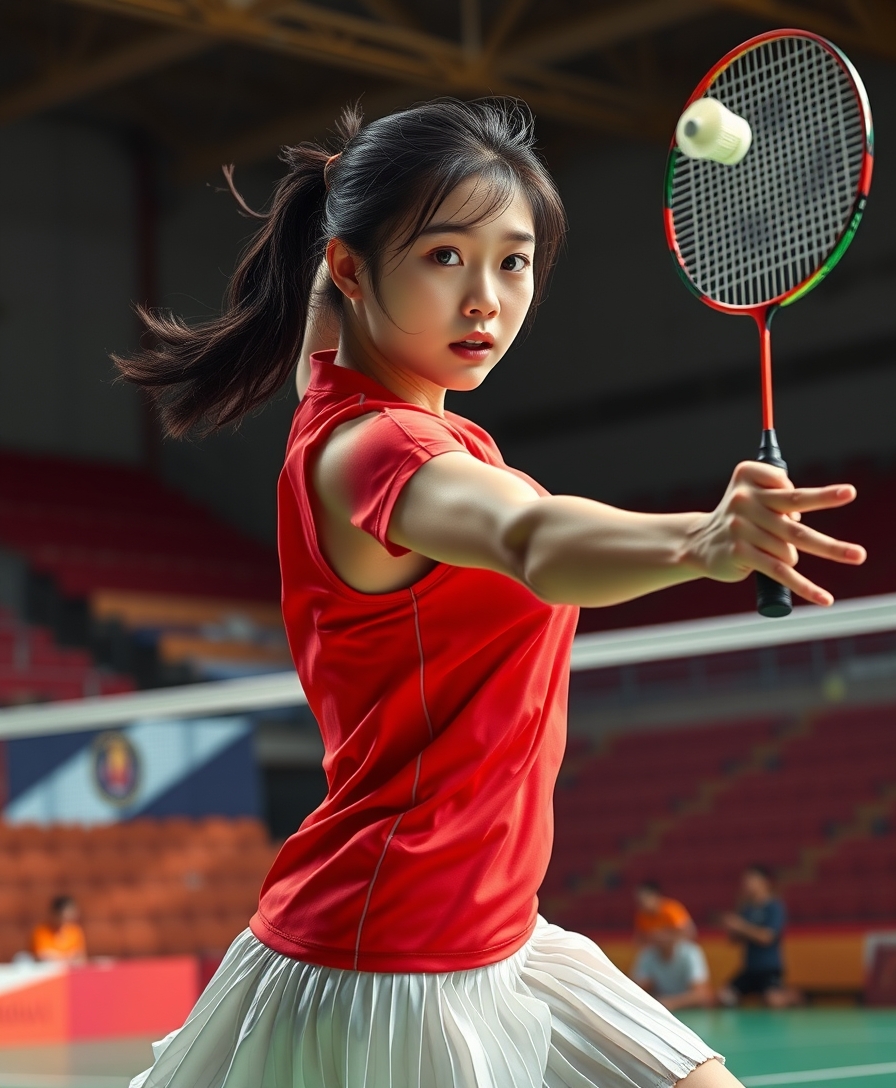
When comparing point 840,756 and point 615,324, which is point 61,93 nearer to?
point 615,324

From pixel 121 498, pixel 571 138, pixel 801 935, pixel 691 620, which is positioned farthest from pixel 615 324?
pixel 801 935

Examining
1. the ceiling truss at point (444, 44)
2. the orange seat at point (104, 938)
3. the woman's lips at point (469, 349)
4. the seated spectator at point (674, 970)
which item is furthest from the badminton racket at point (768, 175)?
the ceiling truss at point (444, 44)

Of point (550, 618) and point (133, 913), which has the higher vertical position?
point (550, 618)

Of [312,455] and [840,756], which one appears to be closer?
[312,455]

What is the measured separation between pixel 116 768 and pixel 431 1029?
511 inches

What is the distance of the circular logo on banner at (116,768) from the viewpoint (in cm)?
1432

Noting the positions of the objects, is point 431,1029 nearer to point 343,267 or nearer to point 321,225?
point 343,267

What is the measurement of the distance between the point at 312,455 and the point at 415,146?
0.39m

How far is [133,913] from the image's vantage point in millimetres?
12523

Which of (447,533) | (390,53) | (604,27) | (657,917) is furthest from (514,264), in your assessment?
(390,53)

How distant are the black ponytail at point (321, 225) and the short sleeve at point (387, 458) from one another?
0.26m

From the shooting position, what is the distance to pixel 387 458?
1.66 m

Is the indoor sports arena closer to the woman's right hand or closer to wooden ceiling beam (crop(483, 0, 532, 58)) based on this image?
the woman's right hand

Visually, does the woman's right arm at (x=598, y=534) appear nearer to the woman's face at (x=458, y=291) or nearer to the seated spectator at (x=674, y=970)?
the woman's face at (x=458, y=291)
